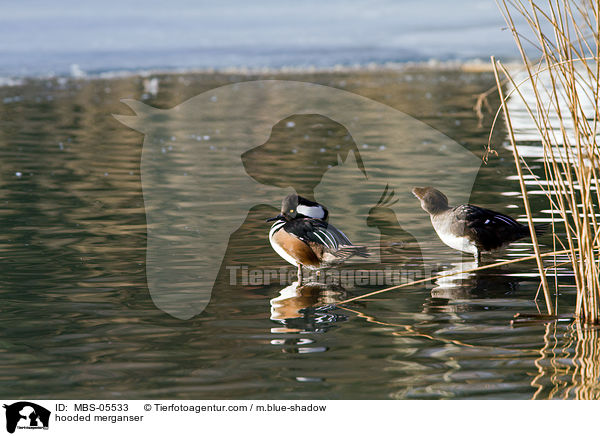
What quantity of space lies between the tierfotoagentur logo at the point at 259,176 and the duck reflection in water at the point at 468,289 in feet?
3.09

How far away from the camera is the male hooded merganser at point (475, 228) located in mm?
8148

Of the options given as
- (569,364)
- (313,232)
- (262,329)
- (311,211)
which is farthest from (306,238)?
(569,364)

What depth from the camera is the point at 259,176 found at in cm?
1548

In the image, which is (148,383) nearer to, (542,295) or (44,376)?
(44,376)

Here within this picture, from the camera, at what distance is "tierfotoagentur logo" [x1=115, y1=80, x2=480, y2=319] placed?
345 inches

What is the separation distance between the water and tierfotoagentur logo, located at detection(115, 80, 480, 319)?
19cm

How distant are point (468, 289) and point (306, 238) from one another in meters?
1.54

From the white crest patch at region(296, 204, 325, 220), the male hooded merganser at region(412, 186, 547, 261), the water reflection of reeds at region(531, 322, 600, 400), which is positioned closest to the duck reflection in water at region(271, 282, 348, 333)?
the white crest patch at region(296, 204, 325, 220)

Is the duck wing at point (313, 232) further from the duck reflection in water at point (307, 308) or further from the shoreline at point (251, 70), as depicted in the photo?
the shoreline at point (251, 70)

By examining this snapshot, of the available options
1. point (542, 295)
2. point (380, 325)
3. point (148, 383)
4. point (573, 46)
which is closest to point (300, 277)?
point (380, 325)
